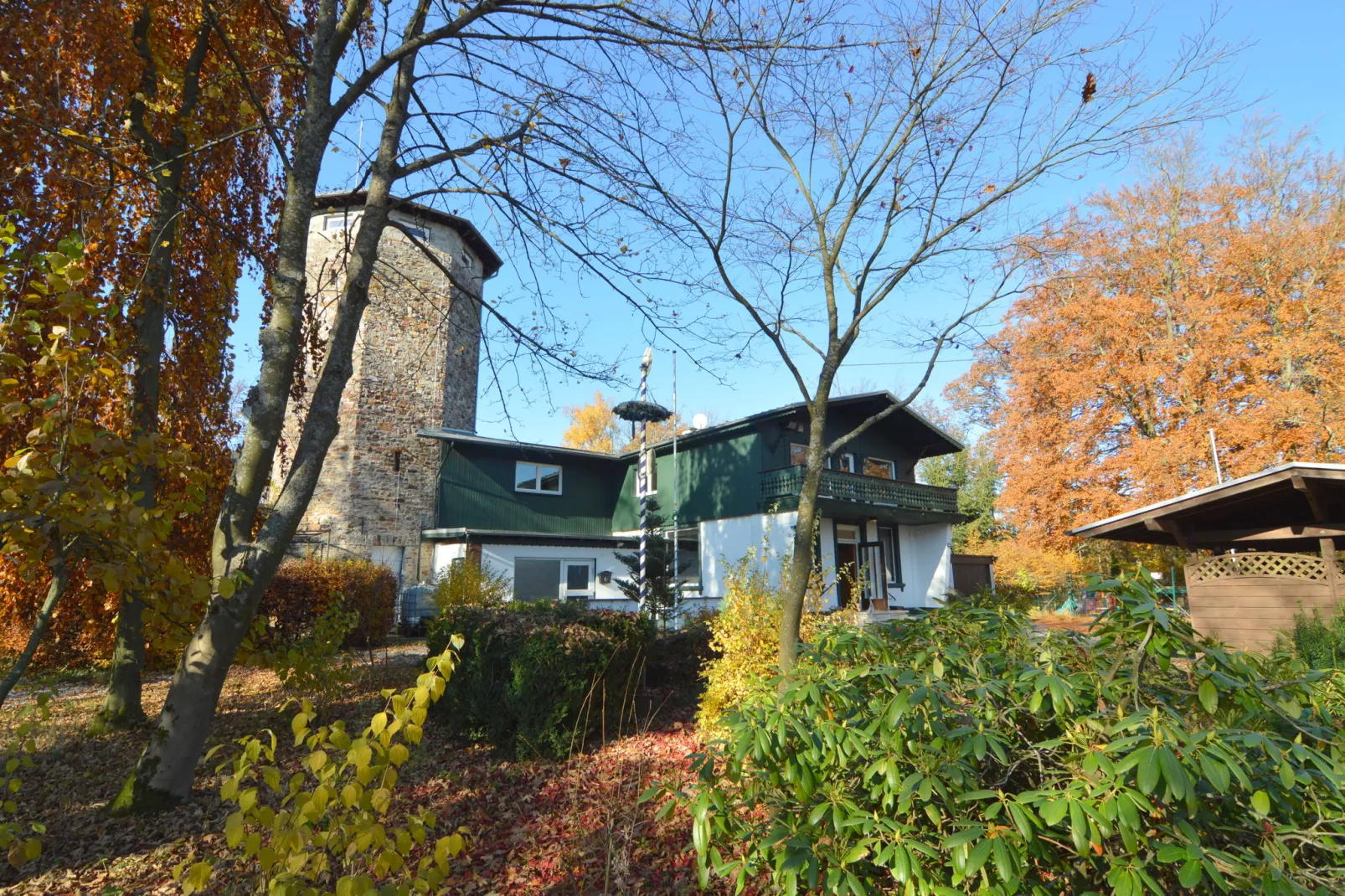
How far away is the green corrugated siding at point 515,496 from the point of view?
21.3 meters

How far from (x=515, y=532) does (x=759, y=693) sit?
1817 cm

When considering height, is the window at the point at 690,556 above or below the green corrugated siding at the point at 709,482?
below

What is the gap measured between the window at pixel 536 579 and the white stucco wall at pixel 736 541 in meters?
4.63

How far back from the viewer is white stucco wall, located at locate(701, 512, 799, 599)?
19.6 meters

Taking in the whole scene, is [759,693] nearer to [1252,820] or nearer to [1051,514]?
[1252,820]

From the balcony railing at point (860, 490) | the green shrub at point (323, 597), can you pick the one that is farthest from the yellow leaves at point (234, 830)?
the balcony railing at point (860, 490)

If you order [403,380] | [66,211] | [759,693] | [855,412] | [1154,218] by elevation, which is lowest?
[759,693]

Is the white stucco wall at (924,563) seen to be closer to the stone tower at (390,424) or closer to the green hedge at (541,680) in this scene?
the stone tower at (390,424)

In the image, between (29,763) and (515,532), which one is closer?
(29,763)

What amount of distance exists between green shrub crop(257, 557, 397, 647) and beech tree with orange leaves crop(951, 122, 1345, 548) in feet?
53.7

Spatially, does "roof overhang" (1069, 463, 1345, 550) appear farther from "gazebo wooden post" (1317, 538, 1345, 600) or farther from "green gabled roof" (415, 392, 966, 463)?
"green gabled roof" (415, 392, 966, 463)

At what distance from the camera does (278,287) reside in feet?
18.5

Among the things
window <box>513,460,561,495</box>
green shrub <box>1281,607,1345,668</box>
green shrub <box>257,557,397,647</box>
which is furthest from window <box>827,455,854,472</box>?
green shrub <box>257,557,397,647</box>

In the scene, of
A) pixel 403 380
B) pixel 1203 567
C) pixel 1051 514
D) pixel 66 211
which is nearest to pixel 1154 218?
pixel 1051 514
